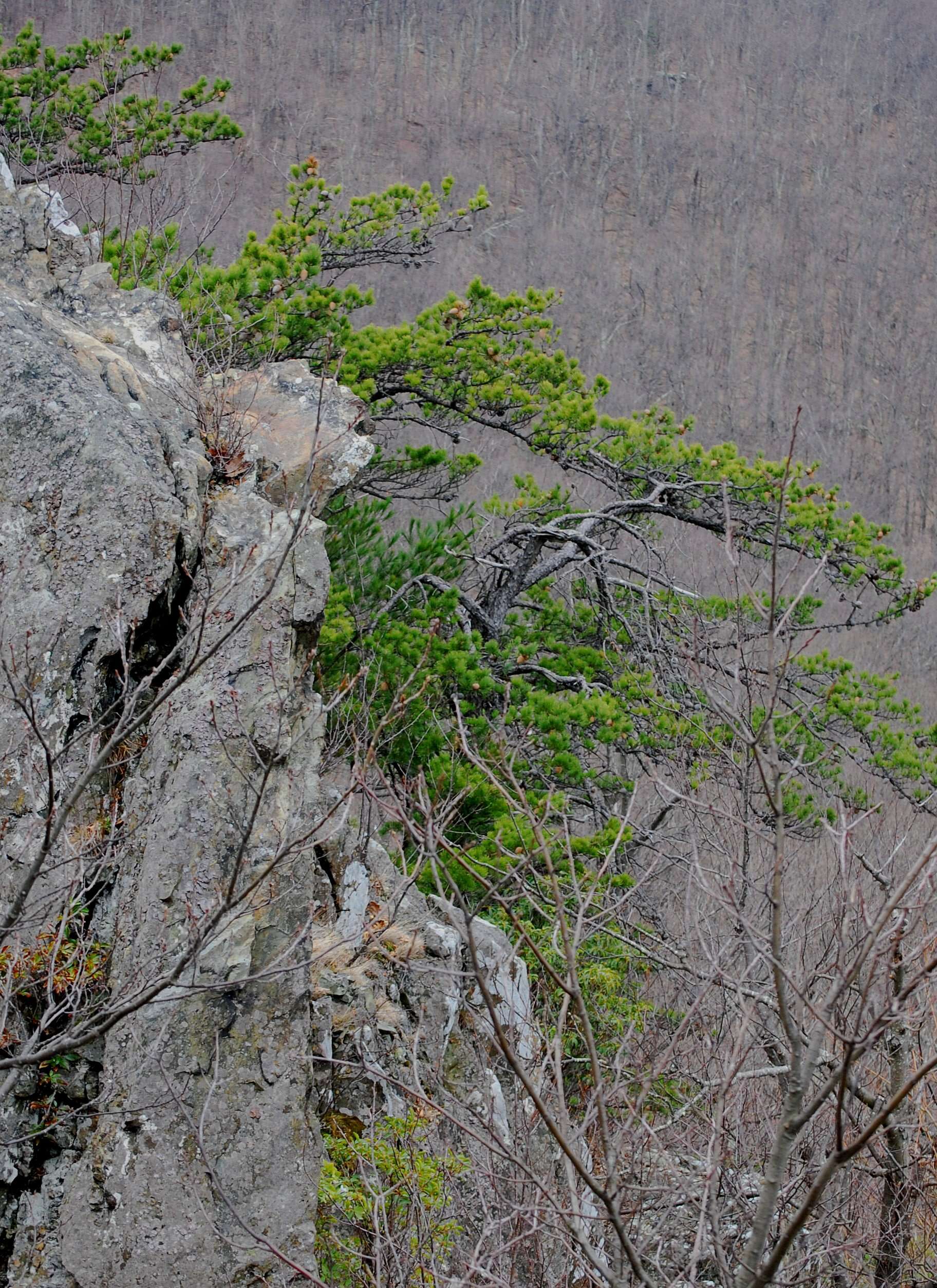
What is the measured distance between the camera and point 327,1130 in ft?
16.9

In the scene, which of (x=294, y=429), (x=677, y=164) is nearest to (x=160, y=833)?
(x=294, y=429)

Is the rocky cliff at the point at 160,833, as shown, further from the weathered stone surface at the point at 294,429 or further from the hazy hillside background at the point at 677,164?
the hazy hillside background at the point at 677,164

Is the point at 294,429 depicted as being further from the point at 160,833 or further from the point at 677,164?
the point at 677,164

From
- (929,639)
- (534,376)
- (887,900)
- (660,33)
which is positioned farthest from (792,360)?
(887,900)

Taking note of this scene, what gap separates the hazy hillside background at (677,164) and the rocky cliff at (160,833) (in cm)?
3739

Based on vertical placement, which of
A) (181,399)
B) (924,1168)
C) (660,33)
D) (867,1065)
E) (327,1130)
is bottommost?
(660,33)

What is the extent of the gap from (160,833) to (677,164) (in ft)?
191

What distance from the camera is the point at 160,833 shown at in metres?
4.16

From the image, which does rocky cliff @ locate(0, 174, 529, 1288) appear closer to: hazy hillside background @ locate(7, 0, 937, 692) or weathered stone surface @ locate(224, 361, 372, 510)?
weathered stone surface @ locate(224, 361, 372, 510)

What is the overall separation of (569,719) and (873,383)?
1867 inches

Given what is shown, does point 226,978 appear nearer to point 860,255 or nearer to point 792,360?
point 792,360

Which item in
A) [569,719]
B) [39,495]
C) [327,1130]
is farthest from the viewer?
[569,719]

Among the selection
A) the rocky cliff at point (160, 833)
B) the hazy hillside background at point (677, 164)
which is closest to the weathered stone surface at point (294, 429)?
the rocky cliff at point (160, 833)

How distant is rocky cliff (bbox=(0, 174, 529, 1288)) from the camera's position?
3824 millimetres
